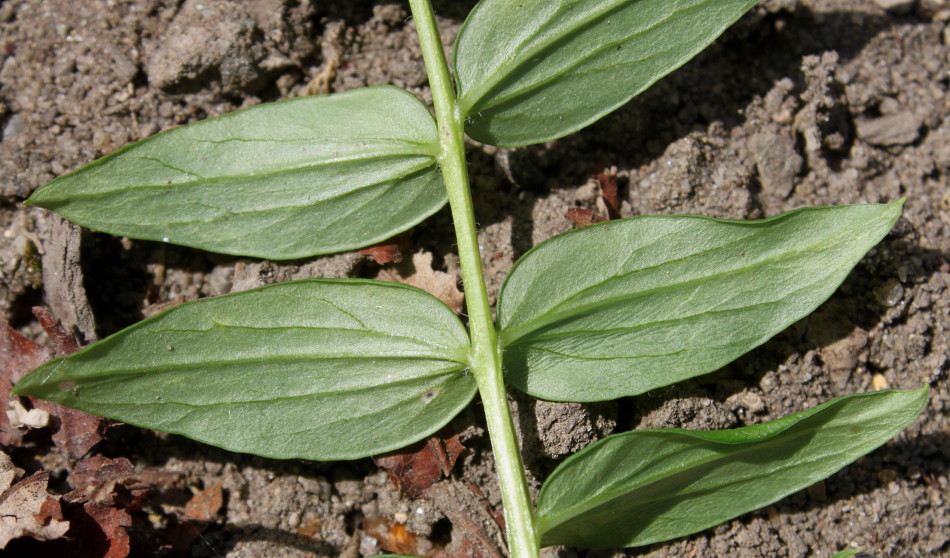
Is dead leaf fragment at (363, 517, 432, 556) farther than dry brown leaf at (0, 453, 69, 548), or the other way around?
dead leaf fragment at (363, 517, 432, 556)

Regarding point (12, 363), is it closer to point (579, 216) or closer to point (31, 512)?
point (31, 512)

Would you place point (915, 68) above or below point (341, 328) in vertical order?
above

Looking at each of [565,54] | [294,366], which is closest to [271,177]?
[294,366]

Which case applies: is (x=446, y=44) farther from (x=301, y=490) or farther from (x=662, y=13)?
(x=301, y=490)

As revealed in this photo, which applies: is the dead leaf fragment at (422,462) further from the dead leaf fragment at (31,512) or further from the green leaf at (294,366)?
the dead leaf fragment at (31,512)

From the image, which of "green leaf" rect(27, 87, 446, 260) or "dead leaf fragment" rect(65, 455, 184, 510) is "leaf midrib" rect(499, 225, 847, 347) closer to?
"green leaf" rect(27, 87, 446, 260)

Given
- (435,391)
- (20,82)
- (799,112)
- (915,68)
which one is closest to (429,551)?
(435,391)

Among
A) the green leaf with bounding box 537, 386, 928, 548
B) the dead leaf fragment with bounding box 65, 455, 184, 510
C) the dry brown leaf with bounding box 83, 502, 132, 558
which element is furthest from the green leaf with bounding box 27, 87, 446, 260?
the green leaf with bounding box 537, 386, 928, 548
